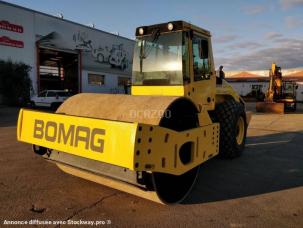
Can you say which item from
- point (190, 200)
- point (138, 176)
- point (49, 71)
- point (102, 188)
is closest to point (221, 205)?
point (190, 200)

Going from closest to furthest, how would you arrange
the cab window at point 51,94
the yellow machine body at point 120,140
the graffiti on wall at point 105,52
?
the yellow machine body at point 120,140 < the cab window at point 51,94 < the graffiti on wall at point 105,52

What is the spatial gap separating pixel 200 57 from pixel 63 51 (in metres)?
24.5

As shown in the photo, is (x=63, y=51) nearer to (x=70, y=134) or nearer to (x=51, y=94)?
(x=51, y=94)

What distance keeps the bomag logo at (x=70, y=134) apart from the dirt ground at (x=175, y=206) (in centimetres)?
84

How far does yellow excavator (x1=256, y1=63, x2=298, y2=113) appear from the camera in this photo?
20453 mm


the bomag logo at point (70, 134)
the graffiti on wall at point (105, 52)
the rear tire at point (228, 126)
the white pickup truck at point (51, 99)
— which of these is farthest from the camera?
the graffiti on wall at point (105, 52)

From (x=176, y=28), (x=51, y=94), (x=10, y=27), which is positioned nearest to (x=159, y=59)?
(x=176, y=28)

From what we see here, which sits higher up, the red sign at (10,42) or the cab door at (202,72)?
the red sign at (10,42)

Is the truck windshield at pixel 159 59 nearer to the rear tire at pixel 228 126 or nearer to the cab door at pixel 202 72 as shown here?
the cab door at pixel 202 72

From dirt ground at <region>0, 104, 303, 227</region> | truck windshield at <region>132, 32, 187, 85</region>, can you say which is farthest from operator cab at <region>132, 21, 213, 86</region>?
dirt ground at <region>0, 104, 303, 227</region>

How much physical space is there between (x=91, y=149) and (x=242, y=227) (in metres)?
2.00

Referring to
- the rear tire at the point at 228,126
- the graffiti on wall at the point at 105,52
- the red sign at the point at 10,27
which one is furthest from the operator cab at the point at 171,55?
the graffiti on wall at the point at 105,52

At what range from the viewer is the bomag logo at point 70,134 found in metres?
3.67

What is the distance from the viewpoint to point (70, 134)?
13.1 ft
